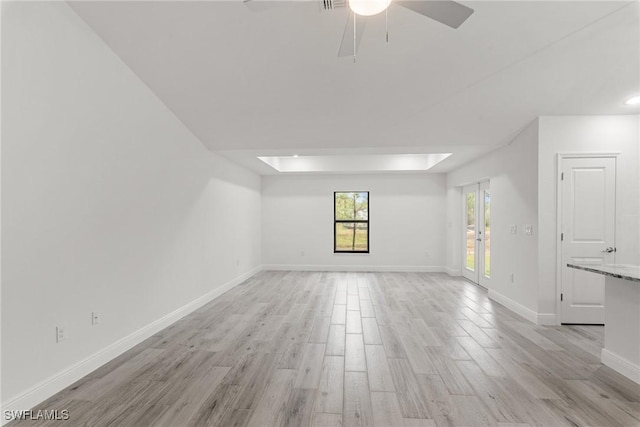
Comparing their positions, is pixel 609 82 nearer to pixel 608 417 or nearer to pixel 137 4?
pixel 608 417

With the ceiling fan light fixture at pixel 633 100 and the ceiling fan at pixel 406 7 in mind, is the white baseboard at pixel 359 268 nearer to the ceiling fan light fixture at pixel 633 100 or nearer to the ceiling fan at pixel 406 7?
the ceiling fan light fixture at pixel 633 100

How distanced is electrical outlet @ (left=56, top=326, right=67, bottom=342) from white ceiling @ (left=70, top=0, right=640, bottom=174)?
241cm

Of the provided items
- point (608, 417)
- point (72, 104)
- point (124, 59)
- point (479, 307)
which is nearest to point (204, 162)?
point (124, 59)

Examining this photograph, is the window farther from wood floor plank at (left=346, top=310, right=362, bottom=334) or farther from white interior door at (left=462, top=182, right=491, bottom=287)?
wood floor plank at (left=346, top=310, right=362, bottom=334)

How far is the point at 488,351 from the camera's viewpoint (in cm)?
282

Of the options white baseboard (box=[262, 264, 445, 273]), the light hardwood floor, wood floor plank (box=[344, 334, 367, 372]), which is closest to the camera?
the light hardwood floor

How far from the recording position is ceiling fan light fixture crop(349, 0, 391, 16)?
1.53 metres

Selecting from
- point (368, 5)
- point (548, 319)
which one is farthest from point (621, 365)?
point (368, 5)

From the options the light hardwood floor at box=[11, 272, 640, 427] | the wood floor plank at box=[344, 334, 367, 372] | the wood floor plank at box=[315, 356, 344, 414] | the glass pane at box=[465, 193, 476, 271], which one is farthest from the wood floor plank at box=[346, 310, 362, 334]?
the glass pane at box=[465, 193, 476, 271]

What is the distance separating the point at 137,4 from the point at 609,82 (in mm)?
4465

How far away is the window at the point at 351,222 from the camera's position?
7.22 metres

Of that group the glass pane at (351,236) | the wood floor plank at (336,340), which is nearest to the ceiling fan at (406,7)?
the wood floor plank at (336,340)

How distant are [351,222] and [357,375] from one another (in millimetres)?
5020

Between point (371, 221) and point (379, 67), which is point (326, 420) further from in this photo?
point (371, 221)
